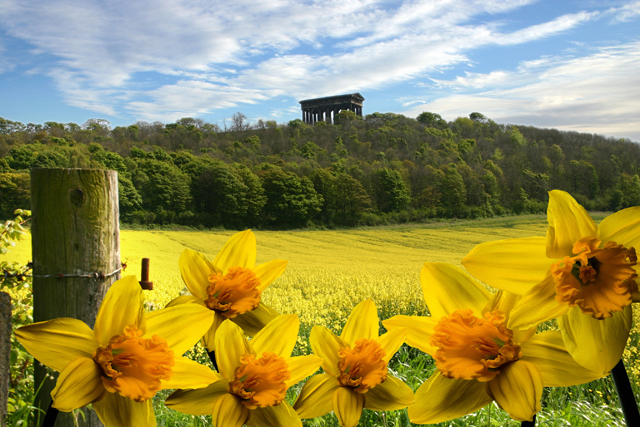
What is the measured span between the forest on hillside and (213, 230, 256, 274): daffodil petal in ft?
34.1

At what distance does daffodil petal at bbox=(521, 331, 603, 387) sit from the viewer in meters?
0.37

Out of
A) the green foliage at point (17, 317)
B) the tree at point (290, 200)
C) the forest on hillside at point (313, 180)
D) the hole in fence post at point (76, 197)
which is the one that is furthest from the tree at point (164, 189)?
the hole in fence post at point (76, 197)

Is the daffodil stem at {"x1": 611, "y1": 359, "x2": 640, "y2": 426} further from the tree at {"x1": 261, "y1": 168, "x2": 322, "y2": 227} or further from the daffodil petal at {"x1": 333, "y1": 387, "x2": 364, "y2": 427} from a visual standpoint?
the tree at {"x1": 261, "y1": 168, "x2": 322, "y2": 227}

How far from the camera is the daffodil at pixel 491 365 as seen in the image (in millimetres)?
362

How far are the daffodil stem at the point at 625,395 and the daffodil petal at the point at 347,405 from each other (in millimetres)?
261

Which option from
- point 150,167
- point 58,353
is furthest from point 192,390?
point 150,167

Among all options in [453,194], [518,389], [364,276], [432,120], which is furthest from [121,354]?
[432,120]

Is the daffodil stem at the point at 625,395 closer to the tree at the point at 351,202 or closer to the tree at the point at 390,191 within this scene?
the tree at the point at 351,202

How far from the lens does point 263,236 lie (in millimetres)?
11609

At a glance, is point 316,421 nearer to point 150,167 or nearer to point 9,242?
point 9,242

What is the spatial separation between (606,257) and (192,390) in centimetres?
42

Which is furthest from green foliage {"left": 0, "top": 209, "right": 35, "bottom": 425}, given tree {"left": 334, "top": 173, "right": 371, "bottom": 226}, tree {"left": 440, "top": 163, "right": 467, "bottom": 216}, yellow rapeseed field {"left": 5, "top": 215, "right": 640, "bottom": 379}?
tree {"left": 440, "top": 163, "right": 467, "bottom": 216}

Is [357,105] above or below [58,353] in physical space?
above

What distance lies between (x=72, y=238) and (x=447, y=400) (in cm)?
172
